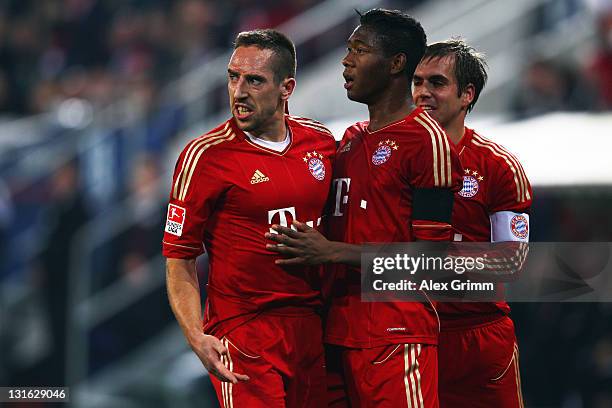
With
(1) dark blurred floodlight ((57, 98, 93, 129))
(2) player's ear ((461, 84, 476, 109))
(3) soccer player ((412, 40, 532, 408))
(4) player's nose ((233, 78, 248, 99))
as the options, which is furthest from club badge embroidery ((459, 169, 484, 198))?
(1) dark blurred floodlight ((57, 98, 93, 129))

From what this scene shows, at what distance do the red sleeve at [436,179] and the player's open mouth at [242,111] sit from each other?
661mm

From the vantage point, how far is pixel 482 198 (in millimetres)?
4922

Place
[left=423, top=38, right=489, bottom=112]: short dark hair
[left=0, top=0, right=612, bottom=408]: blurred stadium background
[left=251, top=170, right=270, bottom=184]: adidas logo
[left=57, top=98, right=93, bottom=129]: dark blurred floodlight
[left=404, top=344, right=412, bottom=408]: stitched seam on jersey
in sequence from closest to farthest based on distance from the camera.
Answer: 1. [left=404, top=344, right=412, bottom=408]: stitched seam on jersey
2. [left=251, top=170, right=270, bottom=184]: adidas logo
3. [left=423, top=38, right=489, bottom=112]: short dark hair
4. [left=0, top=0, right=612, bottom=408]: blurred stadium background
5. [left=57, top=98, right=93, bottom=129]: dark blurred floodlight

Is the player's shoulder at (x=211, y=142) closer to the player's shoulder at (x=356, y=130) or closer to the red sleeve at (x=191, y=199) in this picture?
the red sleeve at (x=191, y=199)

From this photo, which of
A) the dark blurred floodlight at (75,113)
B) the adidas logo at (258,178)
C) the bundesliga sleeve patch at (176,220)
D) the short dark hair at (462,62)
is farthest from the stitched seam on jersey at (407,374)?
the dark blurred floodlight at (75,113)

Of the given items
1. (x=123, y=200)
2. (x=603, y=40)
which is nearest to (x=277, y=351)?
(x=123, y=200)

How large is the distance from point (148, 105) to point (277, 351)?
600cm

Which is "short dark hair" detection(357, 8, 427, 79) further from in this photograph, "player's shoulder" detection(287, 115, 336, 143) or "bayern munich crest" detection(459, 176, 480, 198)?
"bayern munich crest" detection(459, 176, 480, 198)

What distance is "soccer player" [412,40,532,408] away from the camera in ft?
16.1

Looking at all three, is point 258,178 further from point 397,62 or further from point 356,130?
point 397,62

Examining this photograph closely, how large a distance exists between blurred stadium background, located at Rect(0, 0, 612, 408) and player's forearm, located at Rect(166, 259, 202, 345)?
3.39 metres

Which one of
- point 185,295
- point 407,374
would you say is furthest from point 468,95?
point 185,295

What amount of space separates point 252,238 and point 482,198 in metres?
1.10

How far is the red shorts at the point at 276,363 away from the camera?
14.2 ft
